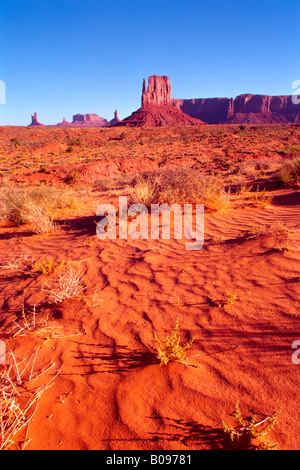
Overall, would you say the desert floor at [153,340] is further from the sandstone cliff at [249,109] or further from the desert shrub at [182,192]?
the sandstone cliff at [249,109]

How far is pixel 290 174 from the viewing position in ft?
25.1

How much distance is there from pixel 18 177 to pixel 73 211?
33.2ft

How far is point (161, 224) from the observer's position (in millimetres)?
4793

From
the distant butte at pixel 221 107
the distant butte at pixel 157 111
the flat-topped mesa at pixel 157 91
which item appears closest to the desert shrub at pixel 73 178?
the distant butte at pixel 157 111

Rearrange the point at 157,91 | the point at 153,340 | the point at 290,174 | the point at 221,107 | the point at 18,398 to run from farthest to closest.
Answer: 1. the point at 221,107
2. the point at 157,91
3. the point at 290,174
4. the point at 153,340
5. the point at 18,398

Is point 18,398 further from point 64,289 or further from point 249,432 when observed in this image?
point 249,432

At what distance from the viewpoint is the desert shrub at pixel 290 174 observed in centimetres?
745

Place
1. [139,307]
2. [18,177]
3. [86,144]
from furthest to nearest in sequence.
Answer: [86,144], [18,177], [139,307]

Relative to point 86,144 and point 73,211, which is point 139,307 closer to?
point 73,211

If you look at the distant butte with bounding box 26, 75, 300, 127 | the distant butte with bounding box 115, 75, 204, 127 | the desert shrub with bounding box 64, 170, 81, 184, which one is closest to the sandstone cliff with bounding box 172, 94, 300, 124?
the distant butte with bounding box 26, 75, 300, 127

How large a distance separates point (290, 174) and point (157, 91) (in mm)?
85909

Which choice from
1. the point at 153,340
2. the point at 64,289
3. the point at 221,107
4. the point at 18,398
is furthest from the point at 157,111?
the point at 18,398

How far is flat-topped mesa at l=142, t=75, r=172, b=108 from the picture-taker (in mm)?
77125
